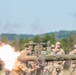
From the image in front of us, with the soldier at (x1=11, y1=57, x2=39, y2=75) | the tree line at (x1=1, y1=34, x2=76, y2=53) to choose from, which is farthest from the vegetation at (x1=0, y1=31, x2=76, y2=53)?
the soldier at (x1=11, y1=57, x2=39, y2=75)

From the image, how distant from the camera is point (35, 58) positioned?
20.6 m

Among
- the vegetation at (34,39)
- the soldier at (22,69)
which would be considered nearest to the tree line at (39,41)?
the vegetation at (34,39)

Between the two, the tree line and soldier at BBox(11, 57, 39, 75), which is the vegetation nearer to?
the tree line

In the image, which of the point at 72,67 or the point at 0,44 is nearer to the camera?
the point at 0,44

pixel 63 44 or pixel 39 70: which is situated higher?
pixel 63 44

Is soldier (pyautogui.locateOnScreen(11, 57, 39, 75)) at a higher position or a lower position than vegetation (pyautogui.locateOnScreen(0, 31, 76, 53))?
lower

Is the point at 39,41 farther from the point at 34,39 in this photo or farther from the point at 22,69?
the point at 22,69

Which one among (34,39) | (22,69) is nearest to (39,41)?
(34,39)

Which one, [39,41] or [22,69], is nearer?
[22,69]

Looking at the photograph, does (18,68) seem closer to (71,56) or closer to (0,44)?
(0,44)

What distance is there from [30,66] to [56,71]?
4044 mm

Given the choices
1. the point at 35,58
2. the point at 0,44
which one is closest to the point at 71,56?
the point at 35,58

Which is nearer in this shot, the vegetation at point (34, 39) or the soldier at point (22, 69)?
the soldier at point (22, 69)

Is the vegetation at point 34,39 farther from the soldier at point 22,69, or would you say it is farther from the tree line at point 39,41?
the soldier at point 22,69
